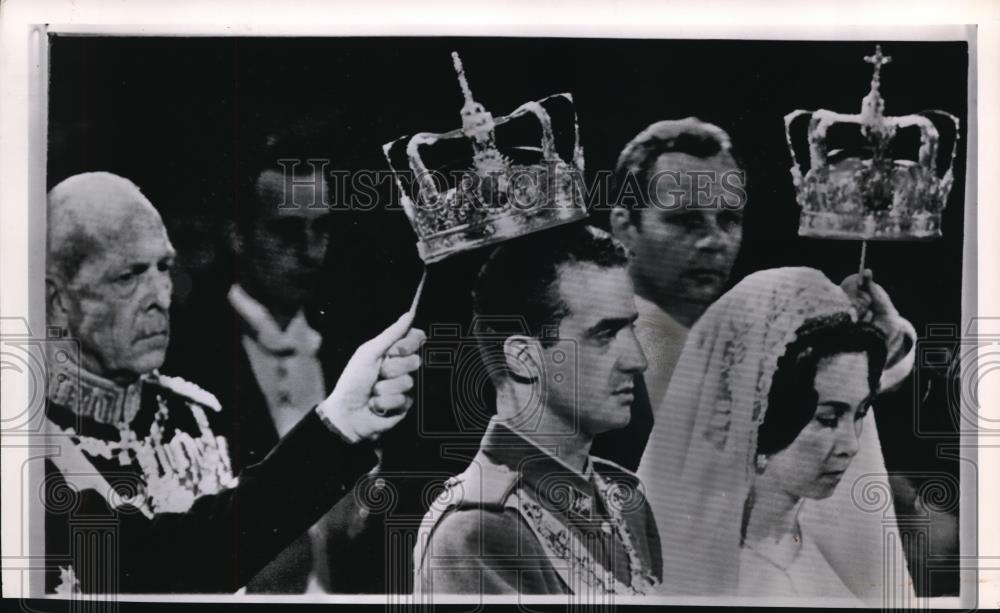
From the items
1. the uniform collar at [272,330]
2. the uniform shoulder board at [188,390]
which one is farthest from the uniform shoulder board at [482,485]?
the uniform shoulder board at [188,390]

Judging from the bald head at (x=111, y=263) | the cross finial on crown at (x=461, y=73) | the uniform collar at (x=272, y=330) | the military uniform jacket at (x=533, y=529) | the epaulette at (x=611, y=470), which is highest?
the cross finial on crown at (x=461, y=73)

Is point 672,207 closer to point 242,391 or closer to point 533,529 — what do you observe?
point 533,529

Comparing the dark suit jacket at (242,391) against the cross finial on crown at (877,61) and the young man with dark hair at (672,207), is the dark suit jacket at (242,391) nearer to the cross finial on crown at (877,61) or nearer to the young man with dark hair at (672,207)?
the young man with dark hair at (672,207)

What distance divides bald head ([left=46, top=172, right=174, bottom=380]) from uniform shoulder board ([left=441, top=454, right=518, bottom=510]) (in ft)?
4.30

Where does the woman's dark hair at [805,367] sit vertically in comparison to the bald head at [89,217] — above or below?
below

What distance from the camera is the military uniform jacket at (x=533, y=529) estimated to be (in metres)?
5.07

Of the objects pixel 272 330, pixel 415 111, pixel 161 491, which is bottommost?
pixel 161 491

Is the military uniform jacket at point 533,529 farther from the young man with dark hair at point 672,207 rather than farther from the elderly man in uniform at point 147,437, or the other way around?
the young man with dark hair at point 672,207

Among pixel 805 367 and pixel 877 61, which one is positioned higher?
pixel 877 61

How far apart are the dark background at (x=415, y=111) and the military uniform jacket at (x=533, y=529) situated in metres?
0.21

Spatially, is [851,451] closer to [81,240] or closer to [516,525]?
[516,525]

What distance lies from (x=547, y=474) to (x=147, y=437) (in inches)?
63.3

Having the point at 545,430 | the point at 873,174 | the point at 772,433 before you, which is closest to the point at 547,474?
the point at 545,430

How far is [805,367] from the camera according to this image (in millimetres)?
5113
